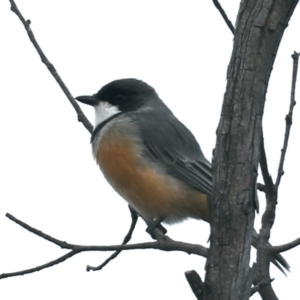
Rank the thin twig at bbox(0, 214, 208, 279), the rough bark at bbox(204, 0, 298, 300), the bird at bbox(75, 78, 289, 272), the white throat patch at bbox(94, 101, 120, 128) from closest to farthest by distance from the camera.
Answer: the rough bark at bbox(204, 0, 298, 300), the thin twig at bbox(0, 214, 208, 279), the bird at bbox(75, 78, 289, 272), the white throat patch at bbox(94, 101, 120, 128)

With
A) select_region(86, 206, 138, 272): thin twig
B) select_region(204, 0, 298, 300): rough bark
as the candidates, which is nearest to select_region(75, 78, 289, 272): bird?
select_region(86, 206, 138, 272): thin twig

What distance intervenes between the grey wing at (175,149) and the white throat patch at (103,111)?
0.31m

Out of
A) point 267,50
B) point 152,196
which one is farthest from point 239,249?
point 152,196

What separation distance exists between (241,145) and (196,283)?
0.77 meters

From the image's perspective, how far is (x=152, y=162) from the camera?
284 inches

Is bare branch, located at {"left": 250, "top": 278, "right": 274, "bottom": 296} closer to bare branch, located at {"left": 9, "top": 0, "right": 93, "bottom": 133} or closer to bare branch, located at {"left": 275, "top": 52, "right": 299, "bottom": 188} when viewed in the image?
bare branch, located at {"left": 275, "top": 52, "right": 299, "bottom": 188}

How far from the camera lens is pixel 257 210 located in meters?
4.11

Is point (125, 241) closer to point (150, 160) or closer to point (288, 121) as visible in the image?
point (150, 160)

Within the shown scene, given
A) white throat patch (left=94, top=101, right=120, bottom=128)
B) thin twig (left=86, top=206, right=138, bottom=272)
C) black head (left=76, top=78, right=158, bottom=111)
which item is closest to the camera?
thin twig (left=86, top=206, right=138, bottom=272)

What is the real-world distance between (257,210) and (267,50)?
0.87 metres

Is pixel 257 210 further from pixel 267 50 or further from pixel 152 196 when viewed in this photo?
pixel 152 196

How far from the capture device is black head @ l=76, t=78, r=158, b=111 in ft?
26.2

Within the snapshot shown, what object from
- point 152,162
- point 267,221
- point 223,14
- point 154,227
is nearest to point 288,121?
point 267,221

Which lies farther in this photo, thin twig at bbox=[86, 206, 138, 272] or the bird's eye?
the bird's eye
